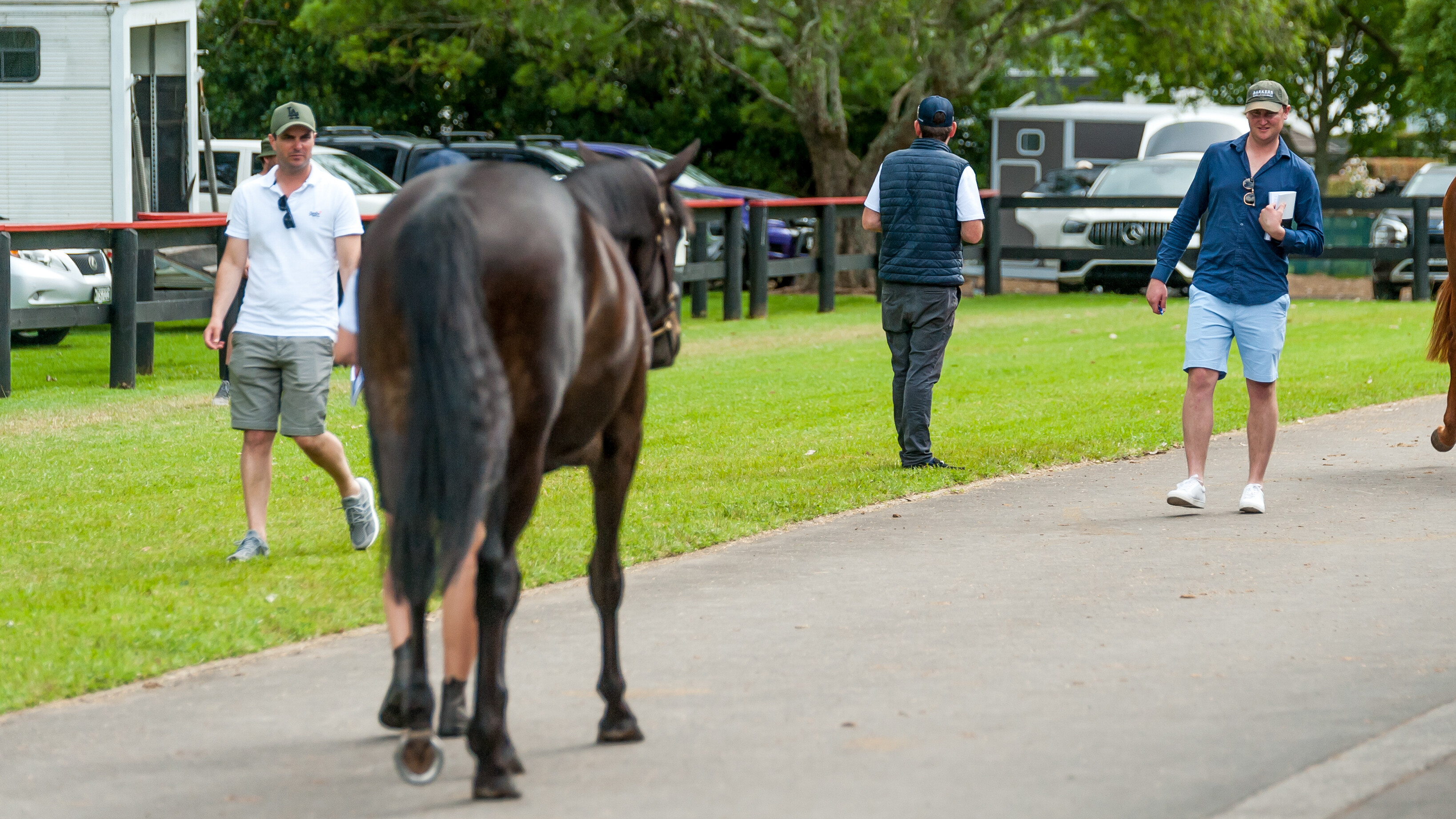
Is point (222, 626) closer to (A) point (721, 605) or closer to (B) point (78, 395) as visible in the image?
(A) point (721, 605)

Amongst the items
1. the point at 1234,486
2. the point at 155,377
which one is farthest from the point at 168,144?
the point at 1234,486

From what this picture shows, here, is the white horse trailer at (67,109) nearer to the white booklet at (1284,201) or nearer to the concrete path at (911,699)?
the concrete path at (911,699)

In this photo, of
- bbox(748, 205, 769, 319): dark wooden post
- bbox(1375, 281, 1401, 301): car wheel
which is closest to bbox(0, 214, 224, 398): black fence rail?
bbox(748, 205, 769, 319): dark wooden post

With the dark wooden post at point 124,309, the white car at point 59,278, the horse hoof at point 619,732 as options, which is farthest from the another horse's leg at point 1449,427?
the white car at point 59,278

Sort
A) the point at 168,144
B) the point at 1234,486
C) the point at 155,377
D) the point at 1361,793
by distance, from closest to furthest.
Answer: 1. the point at 1361,793
2. the point at 1234,486
3. the point at 155,377
4. the point at 168,144

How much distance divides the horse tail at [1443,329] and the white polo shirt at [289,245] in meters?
6.23

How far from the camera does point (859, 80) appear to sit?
2714cm

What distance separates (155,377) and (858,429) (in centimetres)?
634

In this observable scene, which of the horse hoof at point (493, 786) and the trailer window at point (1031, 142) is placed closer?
the horse hoof at point (493, 786)

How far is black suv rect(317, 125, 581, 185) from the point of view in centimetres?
2152

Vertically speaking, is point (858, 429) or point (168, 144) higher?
point (168, 144)

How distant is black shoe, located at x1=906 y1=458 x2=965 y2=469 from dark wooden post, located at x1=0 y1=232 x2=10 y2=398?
23.2ft

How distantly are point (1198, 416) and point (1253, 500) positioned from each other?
0.49 metres

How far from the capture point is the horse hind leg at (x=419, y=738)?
4078 mm
